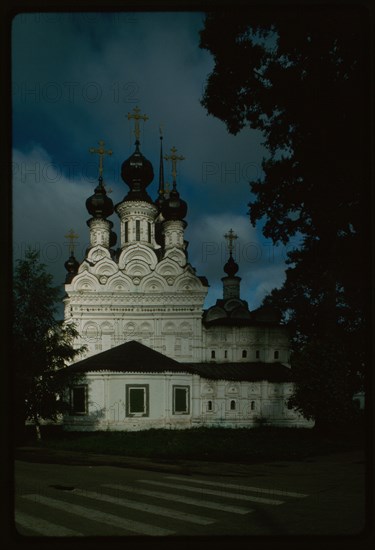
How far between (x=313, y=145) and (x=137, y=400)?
1044 cm

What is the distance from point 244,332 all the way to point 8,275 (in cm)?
1270

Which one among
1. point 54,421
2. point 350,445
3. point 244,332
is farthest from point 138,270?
point 350,445

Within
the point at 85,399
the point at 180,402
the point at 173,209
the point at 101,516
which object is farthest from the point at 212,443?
the point at 173,209

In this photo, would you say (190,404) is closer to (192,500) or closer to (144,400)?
(144,400)

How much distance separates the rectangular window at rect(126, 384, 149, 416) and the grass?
899 millimetres

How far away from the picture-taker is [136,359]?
1594 centimetres

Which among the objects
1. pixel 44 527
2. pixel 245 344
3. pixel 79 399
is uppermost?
A: pixel 245 344

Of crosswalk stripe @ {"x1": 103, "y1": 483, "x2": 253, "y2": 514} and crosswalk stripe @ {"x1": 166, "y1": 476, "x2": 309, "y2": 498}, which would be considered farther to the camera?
crosswalk stripe @ {"x1": 166, "y1": 476, "x2": 309, "y2": 498}

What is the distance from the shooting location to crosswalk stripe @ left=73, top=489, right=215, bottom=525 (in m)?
5.26

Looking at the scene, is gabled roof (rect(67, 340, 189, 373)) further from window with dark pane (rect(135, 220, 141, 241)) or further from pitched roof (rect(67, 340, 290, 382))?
window with dark pane (rect(135, 220, 141, 241))

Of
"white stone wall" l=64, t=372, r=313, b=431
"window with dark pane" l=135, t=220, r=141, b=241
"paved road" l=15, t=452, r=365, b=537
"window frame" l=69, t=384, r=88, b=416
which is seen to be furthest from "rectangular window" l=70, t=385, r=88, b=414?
"window with dark pane" l=135, t=220, r=141, b=241

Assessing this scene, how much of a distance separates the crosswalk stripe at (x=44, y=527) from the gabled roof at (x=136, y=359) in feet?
32.8

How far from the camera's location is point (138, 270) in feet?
53.9

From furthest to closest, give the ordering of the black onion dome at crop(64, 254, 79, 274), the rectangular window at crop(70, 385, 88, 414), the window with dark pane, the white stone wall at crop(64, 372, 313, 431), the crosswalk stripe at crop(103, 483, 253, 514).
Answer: the window with dark pane
the white stone wall at crop(64, 372, 313, 431)
the rectangular window at crop(70, 385, 88, 414)
the black onion dome at crop(64, 254, 79, 274)
the crosswalk stripe at crop(103, 483, 253, 514)
